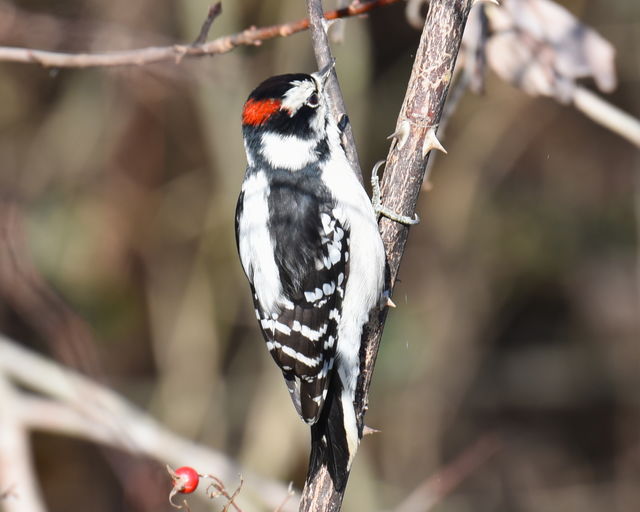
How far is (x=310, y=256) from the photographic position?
11.0 feet

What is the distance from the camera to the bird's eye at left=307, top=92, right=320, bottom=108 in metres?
3.50

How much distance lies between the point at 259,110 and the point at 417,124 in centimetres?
109

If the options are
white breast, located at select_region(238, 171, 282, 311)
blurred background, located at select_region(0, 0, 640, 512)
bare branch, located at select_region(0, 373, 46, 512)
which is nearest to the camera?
white breast, located at select_region(238, 171, 282, 311)

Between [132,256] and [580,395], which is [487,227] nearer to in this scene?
[580,395]

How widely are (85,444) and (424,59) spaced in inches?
239

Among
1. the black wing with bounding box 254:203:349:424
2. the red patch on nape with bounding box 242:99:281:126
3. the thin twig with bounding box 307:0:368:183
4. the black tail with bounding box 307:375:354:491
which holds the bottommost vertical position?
the black tail with bounding box 307:375:354:491

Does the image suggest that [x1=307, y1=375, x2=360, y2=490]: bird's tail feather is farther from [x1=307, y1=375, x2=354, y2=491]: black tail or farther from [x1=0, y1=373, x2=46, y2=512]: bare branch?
[x1=0, y1=373, x2=46, y2=512]: bare branch

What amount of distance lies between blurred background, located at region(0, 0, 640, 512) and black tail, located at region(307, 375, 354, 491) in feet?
9.44

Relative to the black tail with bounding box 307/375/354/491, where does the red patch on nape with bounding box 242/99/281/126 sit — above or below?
above

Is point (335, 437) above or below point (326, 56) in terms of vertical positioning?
below

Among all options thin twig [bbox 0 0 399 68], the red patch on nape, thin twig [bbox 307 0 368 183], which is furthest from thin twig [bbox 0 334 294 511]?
thin twig [bbox 307 0 368 183]

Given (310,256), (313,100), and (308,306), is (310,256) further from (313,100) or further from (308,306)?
(313,100)

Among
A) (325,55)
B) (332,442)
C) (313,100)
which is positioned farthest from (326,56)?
(332,442)

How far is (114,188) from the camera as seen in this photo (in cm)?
735
